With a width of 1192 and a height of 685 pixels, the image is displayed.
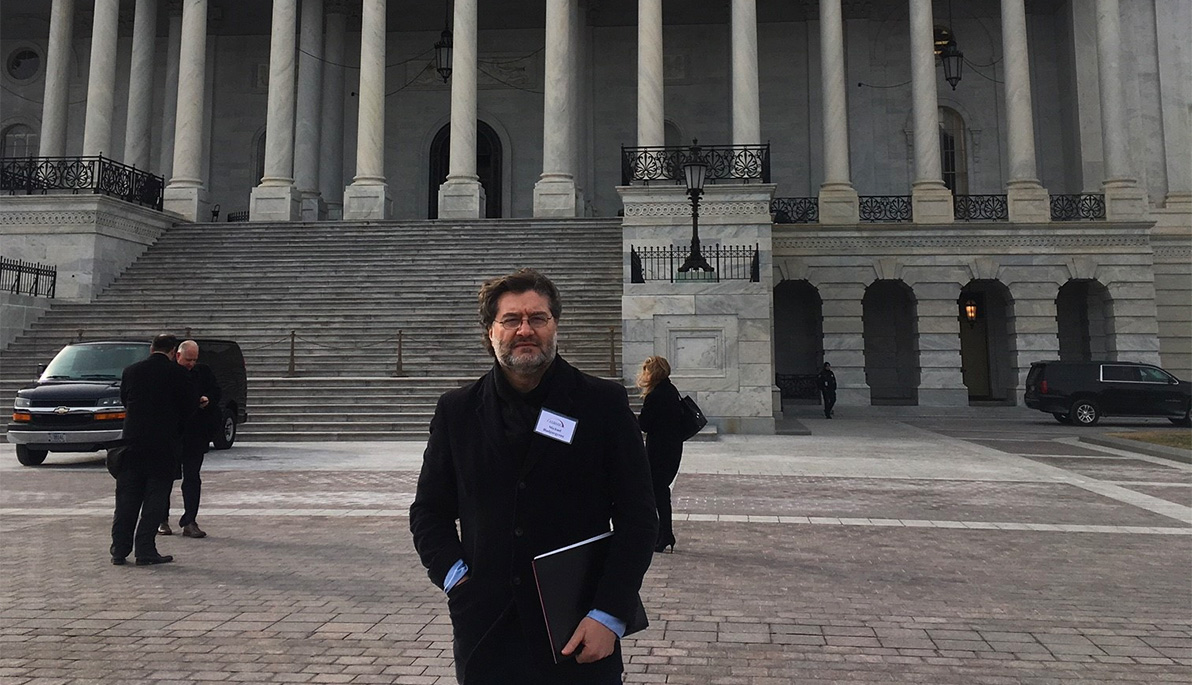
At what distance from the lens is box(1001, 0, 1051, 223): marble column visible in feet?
90.0

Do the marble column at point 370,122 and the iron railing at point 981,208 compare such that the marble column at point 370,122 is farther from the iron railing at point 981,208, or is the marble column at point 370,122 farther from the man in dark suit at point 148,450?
the man in dark suit at point 148,450

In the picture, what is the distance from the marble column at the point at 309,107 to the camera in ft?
102

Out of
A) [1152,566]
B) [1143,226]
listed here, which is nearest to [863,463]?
[1152,566]

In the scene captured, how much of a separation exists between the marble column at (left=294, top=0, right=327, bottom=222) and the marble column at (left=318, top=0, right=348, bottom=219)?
3.98 feet

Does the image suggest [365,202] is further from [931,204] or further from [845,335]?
[931,204]

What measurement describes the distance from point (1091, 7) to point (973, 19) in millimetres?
4541

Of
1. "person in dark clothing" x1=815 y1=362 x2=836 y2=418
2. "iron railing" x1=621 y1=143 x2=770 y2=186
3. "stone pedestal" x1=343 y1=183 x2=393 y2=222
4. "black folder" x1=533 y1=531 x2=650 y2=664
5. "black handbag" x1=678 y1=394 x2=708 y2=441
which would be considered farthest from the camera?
"stone pedestal" x1=343 y1=183 x2=393 y2=222

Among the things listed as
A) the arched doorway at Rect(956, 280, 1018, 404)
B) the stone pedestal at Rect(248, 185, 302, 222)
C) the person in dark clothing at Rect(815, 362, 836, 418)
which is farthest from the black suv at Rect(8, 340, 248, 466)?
the arched doorway at Rect(956, 280, 1018, 404)

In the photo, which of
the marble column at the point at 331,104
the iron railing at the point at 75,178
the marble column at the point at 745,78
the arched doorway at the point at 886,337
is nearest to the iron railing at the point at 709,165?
the marble column at the point at 745,78

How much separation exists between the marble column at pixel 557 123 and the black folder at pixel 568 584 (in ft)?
81.8

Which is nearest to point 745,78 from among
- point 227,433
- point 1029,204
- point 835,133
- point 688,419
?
point 835,133

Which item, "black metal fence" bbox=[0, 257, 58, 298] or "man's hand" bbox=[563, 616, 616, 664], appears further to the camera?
"black metal fence" bbox=[0, 257, 58, 298]

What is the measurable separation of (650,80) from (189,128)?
53.9 ft

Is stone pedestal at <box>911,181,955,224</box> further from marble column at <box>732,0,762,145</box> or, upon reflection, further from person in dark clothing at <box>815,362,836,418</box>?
person in dark clothing at <box>815,362,836,418</box>
